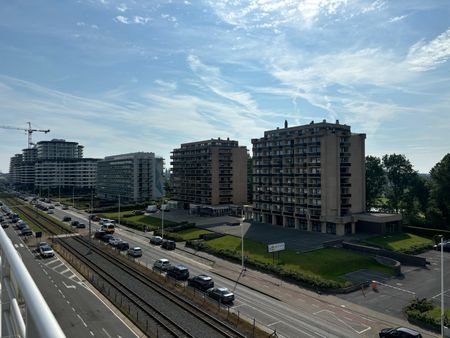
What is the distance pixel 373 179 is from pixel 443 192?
22056 mm

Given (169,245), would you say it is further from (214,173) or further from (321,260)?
(214,173)

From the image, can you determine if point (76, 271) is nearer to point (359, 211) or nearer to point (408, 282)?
point (408, 282)

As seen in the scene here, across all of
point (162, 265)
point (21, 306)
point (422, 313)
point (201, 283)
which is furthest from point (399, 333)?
point (21, 306)

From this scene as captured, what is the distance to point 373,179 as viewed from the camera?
100688 millimetres

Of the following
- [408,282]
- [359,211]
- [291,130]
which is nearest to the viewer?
[408,282]

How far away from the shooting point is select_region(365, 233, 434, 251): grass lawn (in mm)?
65562

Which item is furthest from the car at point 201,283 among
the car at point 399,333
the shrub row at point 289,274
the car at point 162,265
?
the car at point 399,333

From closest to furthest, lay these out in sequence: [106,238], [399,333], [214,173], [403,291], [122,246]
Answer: [399,333] < [403,291] < [122,246] < [106,238] < [214,173]

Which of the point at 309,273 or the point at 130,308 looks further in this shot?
the point at 309,273

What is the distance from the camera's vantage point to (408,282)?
156 feet

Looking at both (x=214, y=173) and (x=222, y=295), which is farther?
(x=214, y=173)

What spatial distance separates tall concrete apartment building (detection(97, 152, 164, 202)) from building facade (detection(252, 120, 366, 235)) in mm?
81110

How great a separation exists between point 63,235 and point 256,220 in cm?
4999

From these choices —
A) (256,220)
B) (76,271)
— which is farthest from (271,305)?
(256,220)
